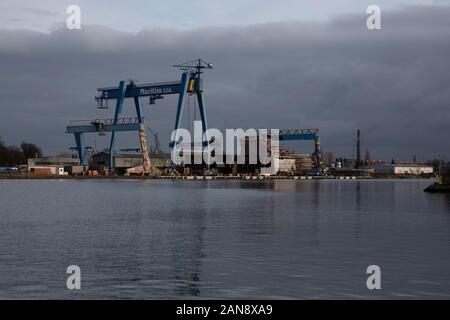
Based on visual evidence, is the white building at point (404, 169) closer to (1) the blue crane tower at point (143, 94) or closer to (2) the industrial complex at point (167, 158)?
(2) the industrial complex at point (167, 158)

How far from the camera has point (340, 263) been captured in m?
13.1

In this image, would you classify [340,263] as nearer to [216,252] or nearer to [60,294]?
[216,252]

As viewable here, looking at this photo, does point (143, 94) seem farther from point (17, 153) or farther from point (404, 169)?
point (404, 169)

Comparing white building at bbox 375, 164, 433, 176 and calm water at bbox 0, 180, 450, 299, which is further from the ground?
white building at bbox 375, 164, 433, 176

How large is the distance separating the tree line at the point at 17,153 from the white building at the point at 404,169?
99421 millimetres

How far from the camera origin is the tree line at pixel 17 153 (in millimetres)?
122306

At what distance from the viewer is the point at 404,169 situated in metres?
182

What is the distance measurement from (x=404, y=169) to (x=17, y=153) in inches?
4398

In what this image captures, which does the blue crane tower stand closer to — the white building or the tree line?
the tree line

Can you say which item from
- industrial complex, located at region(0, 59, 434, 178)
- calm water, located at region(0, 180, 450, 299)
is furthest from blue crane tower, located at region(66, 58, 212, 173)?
calm water, located at region(0, 180, 450, 299)

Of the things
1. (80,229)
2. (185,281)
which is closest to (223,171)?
(80,229)

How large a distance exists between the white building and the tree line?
3914 inches

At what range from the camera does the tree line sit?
401 feet
